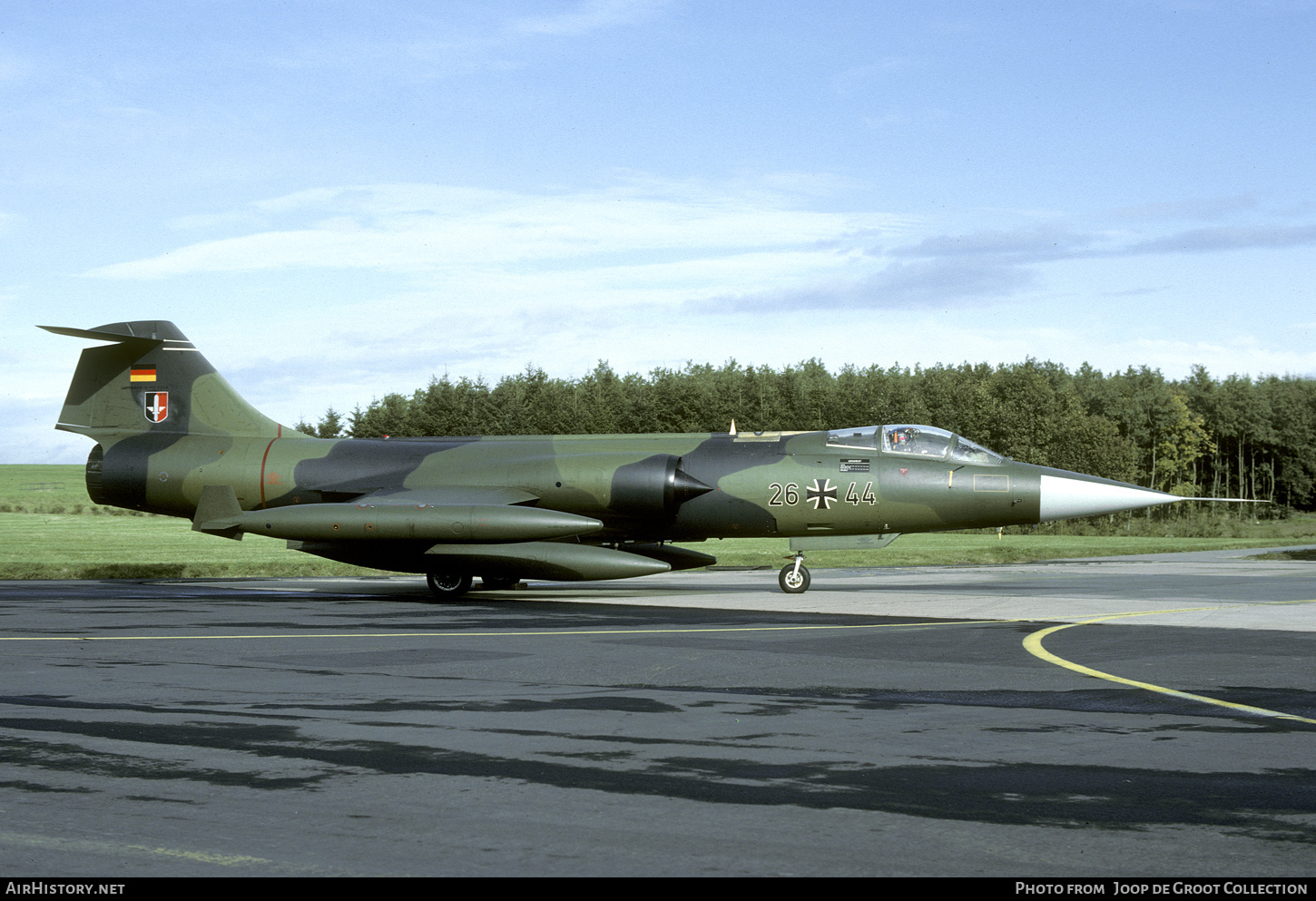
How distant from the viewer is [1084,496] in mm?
19781

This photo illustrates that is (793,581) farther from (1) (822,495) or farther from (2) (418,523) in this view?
(2) (418,523)

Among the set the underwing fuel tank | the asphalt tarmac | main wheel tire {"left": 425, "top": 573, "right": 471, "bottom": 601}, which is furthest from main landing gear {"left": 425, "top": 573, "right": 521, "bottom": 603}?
the asphalt tarmac

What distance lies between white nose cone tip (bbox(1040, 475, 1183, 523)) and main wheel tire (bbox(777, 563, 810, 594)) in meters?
4.40

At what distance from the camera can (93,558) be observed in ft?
106

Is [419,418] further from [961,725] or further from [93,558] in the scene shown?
[961,725]

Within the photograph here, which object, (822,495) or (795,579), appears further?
(822,495)

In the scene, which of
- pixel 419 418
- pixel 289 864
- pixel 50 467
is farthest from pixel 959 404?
pixel 50 467

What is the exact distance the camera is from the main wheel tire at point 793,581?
66.9 feet

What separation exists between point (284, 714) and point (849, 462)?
45.9 feet

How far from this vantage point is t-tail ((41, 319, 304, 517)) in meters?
22.9

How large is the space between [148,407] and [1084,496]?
60.8 ft

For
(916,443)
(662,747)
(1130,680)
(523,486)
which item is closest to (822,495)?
(916,443)

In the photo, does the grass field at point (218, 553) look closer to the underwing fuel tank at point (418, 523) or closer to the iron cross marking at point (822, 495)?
the underwing fuel tank at point (418, 523)

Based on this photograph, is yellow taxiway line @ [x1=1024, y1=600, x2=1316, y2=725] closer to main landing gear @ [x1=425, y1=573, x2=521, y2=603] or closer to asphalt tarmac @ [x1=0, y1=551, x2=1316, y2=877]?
asphalt tarmac @ [x1=0, y1=551, x2=1316, y2=877]
